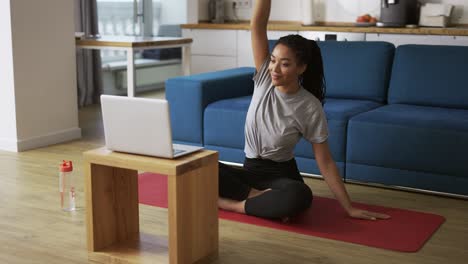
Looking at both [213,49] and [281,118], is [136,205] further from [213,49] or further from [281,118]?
[213,49]

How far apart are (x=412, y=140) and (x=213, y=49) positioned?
11.1ft

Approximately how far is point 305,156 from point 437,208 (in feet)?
2.69

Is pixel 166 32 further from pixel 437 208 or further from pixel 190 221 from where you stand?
pixel 190 221

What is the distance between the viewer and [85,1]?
6.46 metres

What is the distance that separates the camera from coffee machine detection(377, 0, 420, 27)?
18.8 feet

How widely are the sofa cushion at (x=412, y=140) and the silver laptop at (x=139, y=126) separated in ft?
4.55

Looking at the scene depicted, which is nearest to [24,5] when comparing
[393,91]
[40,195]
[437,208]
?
[40,195]

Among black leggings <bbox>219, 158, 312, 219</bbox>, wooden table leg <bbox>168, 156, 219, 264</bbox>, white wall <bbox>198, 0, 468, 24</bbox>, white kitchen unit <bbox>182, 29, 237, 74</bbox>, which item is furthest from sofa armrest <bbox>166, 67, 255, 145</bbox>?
white wall <bbox>198, 0, 468, 24</bbox>

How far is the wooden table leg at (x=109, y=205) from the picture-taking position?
263cm

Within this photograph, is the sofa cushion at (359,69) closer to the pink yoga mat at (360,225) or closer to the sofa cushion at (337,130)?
the sofa cushion at (337,130)

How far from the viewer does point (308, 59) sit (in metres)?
3.13

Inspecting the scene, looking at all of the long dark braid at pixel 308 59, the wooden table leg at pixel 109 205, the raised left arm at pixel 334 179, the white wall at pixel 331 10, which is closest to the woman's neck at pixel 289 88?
the long dark braid at pixel 308 59

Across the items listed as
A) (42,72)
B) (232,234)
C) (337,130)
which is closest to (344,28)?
(337,130)

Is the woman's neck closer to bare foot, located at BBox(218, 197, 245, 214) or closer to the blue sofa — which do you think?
bare foot, located at BBox(218, 197, 245, 214)
